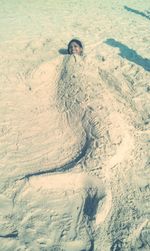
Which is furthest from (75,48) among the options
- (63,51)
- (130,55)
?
(130,55)

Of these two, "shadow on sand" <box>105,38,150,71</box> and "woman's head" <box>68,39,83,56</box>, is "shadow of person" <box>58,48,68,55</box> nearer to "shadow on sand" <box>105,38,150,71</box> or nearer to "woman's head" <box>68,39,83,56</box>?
"woman's head" <box>68,39,83,56</box>

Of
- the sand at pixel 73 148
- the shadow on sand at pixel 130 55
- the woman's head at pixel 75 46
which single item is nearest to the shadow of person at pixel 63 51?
the sand at pixel 73 148

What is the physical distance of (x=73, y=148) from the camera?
4121mm

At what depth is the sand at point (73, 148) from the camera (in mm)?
3086

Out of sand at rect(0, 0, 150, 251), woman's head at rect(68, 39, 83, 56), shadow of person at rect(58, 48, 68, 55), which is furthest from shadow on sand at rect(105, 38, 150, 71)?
shadow of person at rect(58, 48, 68, 55)

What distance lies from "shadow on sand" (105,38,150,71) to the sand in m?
0.03

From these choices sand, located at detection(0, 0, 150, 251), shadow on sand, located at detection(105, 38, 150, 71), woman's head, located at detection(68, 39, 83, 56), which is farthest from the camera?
shadow on sand, located at detection(105, 38, 150, 71)

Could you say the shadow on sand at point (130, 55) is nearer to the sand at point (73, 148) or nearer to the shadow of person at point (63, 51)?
the sand at point (73, 148)

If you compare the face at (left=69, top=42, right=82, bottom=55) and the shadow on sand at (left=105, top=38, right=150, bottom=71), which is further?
the shadow on sand at (left=105, top=38, right=150, bottom=71)

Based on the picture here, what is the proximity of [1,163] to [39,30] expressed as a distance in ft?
18.4

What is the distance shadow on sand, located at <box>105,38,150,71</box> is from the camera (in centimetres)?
662

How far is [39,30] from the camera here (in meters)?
8.26

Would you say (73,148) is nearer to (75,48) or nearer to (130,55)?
(75,48)

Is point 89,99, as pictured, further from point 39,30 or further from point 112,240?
point 39,30
